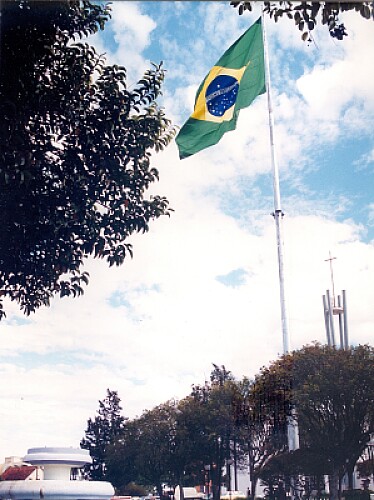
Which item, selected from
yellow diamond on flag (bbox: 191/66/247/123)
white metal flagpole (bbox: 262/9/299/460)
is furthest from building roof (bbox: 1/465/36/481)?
yellow diamond on flag (bbox: 191/66/247/123)

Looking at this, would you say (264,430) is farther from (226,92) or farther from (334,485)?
(226,92)

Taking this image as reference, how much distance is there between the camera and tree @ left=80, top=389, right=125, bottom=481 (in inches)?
476

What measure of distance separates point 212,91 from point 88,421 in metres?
6.61

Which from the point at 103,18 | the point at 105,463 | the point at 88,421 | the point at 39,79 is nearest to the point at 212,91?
the point at 103,18

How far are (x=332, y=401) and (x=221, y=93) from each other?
607 cm

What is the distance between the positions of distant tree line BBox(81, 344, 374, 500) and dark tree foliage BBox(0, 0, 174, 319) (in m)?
5.19

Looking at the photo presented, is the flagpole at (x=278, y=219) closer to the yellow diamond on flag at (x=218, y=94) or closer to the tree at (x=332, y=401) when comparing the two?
the tree at (x=332, y=401)

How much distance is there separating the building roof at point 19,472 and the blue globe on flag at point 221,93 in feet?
20.7

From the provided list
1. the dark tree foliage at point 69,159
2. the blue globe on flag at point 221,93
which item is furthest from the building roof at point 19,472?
the blue globe on flag at point 221,93

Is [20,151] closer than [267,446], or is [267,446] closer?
[20,151]

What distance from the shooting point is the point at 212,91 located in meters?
10.5

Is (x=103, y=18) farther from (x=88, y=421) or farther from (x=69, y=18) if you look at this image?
(x=88, y=421)

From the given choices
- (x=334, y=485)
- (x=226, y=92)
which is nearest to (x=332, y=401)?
(x=334, y=485)

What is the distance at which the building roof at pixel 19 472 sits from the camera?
8.32 m
